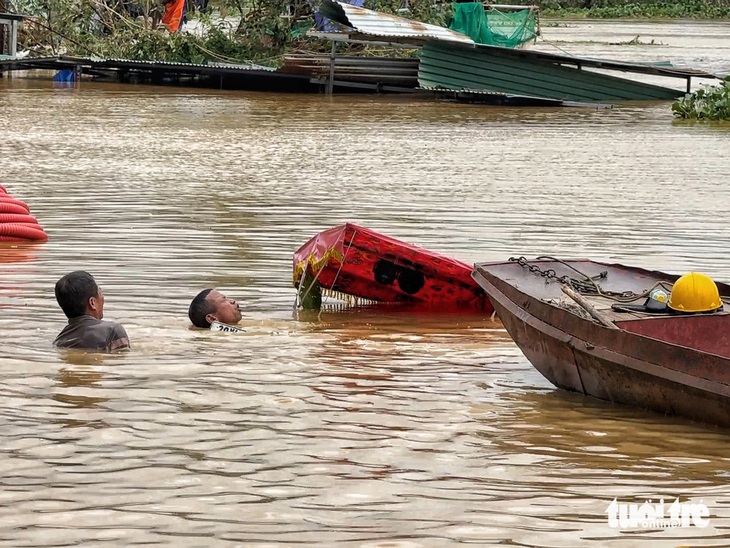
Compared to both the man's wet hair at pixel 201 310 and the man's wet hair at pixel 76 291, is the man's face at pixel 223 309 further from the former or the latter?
the man's wet hair at pixel 76 291

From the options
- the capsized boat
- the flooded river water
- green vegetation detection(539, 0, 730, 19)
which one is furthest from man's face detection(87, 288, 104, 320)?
green vegetation detection(539, 0, 730, 19)

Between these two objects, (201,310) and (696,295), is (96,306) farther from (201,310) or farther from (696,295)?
(696,295)

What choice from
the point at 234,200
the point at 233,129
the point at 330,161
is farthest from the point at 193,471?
the point at 233,129

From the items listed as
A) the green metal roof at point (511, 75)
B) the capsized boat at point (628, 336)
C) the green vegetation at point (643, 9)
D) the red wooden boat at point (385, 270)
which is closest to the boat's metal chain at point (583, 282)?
the capsized boat at point (628, 336)

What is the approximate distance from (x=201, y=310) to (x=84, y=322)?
0.82 m

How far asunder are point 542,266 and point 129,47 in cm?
2219

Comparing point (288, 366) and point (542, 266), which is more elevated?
point (542, 266)

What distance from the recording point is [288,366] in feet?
24.6

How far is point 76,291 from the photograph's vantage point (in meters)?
7.58

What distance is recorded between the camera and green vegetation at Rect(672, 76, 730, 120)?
22453 millimetres

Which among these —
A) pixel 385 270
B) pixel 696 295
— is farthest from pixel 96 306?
pixel 696 295

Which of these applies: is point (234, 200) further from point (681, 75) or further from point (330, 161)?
point (681, 75)

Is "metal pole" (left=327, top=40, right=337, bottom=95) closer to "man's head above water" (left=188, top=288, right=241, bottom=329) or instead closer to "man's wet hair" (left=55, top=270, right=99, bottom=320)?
"man's head above water" (left=188, top=288, right=241, bottom=329)

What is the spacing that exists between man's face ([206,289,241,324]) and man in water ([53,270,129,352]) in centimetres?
68
